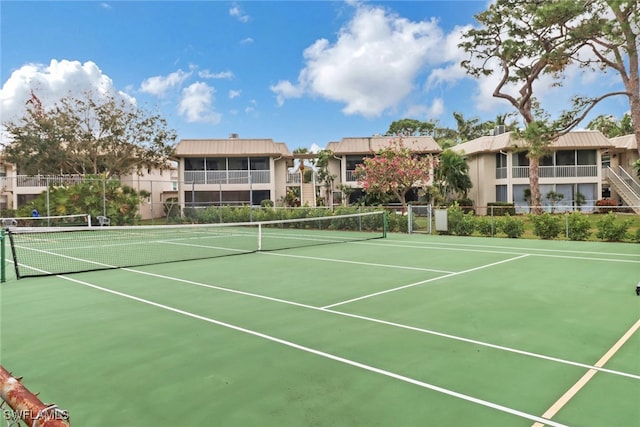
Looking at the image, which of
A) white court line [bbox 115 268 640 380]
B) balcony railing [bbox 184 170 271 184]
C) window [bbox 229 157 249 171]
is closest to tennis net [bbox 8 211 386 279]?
white court line [bbox 115 268 640 380]

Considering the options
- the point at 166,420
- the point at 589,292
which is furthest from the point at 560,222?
the point at 166,420

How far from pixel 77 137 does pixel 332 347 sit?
121 feet

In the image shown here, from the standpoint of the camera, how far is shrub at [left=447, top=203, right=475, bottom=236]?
801 inches

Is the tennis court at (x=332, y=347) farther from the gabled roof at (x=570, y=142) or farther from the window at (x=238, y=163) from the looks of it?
the window at (x=238, y=163)

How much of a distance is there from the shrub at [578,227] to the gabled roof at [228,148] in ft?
78.7

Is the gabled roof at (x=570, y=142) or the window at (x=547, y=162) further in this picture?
the window at (x=547, y=162)

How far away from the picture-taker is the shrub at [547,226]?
1817 centimetres

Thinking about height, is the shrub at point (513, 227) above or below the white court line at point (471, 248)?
above

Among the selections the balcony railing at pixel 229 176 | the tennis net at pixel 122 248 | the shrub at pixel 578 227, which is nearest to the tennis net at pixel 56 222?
the tennis net at pixel 122 248

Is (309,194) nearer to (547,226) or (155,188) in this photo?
(155,188)

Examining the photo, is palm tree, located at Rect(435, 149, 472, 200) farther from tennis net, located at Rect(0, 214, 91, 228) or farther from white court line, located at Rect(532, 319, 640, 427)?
white court line, located at Rect(532, 319, 640, 427)

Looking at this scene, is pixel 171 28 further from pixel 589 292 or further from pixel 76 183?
pixel 589 292

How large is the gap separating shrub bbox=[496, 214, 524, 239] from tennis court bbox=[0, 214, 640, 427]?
8.76 metres

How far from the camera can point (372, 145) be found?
36938 mm
